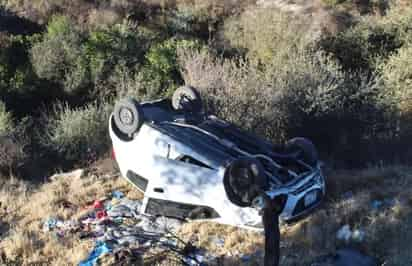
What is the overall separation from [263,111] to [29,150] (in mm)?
4945

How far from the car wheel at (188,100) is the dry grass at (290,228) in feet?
5.05

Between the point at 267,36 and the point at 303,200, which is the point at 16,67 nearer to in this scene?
the point at 267,36

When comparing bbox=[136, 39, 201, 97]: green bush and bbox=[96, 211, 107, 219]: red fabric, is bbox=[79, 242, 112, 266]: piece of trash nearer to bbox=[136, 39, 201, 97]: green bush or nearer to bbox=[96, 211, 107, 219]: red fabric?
bbox=[96, 211, 107, 219]: red fabric

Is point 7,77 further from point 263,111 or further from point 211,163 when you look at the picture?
point 211,163

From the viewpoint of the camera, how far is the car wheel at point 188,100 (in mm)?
8117

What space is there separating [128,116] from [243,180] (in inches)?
79.9

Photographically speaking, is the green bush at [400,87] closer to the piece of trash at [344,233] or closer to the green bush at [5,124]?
the piece of trash at [344,233]

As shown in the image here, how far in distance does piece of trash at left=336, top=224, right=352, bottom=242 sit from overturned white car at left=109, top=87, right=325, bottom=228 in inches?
19.5

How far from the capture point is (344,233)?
6.12 m

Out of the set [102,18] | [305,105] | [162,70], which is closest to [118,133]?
[305,105]

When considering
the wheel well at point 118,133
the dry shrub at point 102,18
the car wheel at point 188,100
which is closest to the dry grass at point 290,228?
the wheel well at point 118,133

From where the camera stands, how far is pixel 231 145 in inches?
269

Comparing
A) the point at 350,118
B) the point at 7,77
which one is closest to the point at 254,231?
the point at 350,118

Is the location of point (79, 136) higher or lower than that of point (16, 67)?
lower
